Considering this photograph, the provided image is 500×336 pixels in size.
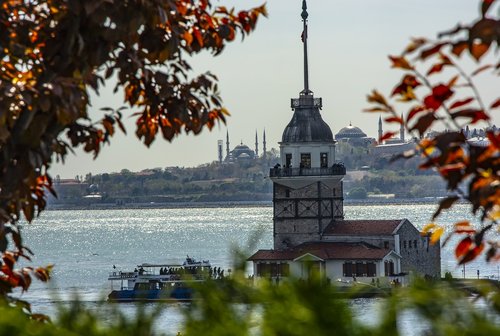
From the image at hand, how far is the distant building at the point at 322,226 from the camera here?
53.0 metres

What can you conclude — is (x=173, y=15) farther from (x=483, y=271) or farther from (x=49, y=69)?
(x=483, y=271)

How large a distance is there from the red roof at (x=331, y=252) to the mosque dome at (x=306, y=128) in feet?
15.1

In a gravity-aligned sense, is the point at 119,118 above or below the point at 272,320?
above

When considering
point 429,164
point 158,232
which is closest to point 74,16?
point 429,164

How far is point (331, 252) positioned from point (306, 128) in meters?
5.74

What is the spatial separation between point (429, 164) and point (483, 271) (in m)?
72.3

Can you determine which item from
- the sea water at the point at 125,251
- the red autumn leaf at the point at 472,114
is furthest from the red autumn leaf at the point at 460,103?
the sea water at the point at 125,251

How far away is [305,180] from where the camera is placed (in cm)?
5544

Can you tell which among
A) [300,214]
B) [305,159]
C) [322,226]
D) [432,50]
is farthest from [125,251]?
[432,50]

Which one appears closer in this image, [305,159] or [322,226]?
[322,226]

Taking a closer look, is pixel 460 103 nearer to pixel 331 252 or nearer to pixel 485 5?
pixel 485 5

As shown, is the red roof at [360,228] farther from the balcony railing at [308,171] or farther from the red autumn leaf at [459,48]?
the red autumn leaf at [459,48]

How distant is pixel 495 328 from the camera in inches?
136

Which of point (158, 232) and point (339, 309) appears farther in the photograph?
point (158, 232)
